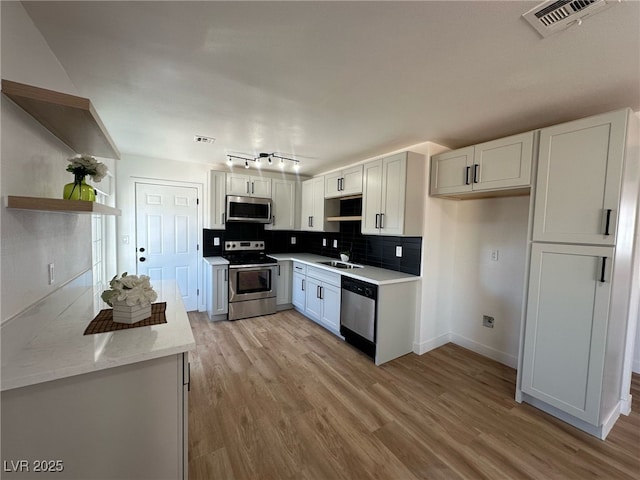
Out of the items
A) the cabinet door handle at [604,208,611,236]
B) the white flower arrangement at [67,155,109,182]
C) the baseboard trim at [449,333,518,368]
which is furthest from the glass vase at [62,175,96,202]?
the baseboard trim at [449,333,518,368]

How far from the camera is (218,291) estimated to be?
3.90 m

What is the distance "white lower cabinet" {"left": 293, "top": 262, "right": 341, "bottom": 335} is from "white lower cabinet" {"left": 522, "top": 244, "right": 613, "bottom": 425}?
1.94m

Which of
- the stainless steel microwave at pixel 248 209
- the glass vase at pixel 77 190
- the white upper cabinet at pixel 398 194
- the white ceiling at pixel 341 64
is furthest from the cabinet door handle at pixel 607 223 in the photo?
the stainless steel microwave at pixel 248 209

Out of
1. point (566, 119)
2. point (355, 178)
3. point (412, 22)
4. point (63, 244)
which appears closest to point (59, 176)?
point (63, 244)

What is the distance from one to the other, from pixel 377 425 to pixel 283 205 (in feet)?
11.6

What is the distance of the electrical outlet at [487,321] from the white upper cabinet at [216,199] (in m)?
3.80

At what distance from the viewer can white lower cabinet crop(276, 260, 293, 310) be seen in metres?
4.39

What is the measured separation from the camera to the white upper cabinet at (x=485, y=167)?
2.24 m

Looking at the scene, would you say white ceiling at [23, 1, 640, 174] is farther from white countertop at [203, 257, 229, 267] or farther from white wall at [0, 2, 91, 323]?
white countertop at [203, 257, 229, 267]

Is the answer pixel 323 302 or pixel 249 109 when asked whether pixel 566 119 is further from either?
pixel 323 302

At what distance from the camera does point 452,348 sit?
127 inches

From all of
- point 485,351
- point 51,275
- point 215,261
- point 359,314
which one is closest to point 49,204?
point 51,275

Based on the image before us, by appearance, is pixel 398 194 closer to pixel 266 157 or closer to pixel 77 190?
pixel 266 157

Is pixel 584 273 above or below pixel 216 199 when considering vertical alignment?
below
